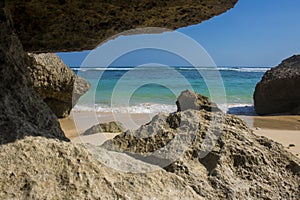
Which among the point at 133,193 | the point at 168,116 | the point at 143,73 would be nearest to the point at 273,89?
the point at 168,116

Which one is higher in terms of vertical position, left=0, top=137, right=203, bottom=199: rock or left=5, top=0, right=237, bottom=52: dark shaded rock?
left=5, top=0, right=237, bottom=52: dark shaded rock

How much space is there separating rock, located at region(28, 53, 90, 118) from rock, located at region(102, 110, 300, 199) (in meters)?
4.36

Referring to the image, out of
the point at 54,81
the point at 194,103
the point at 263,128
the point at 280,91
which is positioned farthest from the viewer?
the point at 280,91

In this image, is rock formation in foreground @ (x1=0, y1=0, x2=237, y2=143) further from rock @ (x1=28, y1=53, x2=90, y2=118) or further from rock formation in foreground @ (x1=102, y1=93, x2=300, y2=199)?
rock @ (x1=28, y1=53, x2=90, y2=118)

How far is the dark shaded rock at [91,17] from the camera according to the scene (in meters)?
2.33

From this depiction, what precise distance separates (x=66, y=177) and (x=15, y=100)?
534 mm

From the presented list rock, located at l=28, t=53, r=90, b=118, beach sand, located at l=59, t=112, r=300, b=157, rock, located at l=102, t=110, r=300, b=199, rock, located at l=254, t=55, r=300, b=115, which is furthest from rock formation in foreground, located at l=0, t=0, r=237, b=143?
rock, located at l=254, t=55, r=300, b=115

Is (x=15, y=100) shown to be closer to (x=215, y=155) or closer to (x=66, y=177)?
(x=66, y=177)

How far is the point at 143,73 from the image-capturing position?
31047mm

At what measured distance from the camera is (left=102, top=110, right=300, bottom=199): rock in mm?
2023

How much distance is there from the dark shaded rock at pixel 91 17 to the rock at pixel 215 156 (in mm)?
716

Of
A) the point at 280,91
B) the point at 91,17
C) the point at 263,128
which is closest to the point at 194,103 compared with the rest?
the point at 91,17

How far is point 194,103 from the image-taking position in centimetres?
284

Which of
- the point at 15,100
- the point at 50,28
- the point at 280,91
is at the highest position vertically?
the point at 50,28
